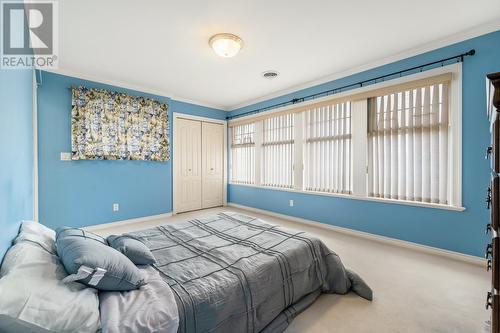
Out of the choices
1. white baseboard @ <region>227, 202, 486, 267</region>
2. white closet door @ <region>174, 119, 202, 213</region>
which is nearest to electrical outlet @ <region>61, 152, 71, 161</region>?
white closet door @ <region>174, 119, 202, 213</region>

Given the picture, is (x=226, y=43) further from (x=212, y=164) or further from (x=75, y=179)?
(x=212, y=164)

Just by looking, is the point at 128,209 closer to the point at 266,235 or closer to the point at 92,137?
the point at 92,137

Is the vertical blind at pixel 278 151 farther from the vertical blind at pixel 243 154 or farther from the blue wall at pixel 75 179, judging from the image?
the blue wall at pixel 75 179

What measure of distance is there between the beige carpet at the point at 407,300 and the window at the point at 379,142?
78 cm

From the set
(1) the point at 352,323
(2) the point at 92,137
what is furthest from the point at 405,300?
(2) the point at 92,137

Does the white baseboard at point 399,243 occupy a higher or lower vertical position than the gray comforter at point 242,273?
lower

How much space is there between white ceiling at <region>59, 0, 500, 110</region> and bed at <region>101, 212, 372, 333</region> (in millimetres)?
2100

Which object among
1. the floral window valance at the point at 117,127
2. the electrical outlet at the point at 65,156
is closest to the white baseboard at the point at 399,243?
the floral window valance at the point at 117,127

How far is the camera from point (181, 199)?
4938 mm

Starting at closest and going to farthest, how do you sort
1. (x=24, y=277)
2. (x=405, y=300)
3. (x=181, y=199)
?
(x=24, y=277) → (x=405, y=300) → (x=181, y=199)

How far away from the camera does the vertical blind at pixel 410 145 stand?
2762mm

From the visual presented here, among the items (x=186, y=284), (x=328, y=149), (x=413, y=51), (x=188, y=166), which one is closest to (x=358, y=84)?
(x=413, y=51)

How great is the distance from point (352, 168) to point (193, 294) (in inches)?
123

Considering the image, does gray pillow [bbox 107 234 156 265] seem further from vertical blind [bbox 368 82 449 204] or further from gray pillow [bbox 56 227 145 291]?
vertical blind [bbox 368 82 449 204]
